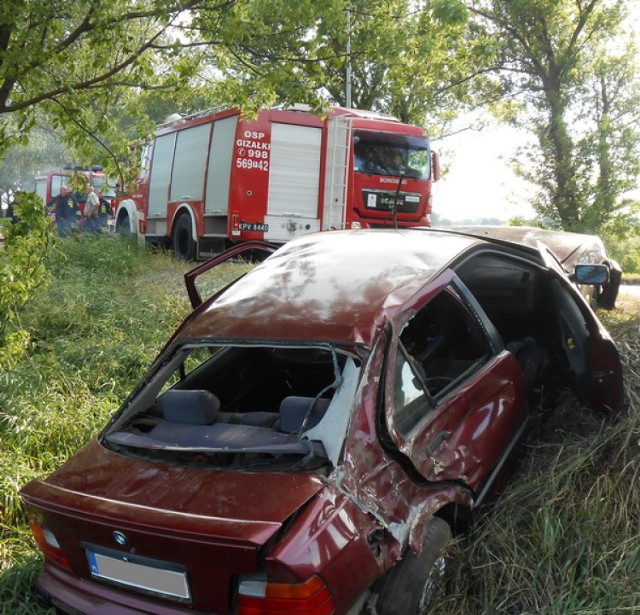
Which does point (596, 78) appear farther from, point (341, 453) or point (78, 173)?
point (341, 453)

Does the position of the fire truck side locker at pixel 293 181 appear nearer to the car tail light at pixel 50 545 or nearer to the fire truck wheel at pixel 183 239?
the fire truck wheel at pixel 183 239

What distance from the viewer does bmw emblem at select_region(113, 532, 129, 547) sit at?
221 centimetres

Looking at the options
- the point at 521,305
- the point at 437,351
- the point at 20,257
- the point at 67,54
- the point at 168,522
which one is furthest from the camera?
the point at 67,54

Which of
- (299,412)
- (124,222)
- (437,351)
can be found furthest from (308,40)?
(124,222)

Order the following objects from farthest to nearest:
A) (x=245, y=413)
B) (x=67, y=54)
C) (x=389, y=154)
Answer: (x=389, y=154)
(x=67, y=54)
(x=245, y=413)

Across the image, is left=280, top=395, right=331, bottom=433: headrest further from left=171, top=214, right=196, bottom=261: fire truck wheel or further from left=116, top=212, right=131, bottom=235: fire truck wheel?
left=116, top=212, right=131, bottom=235: fire truck wheel

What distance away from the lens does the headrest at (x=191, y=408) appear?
2879 mm

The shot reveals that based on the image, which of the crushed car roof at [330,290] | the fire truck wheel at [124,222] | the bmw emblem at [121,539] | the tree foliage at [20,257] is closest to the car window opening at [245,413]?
the crushed car roof at [330,290]

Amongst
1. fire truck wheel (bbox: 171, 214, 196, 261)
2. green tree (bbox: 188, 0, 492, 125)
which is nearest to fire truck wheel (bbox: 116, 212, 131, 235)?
fire truck wheel (bbox: 171, 214, 196, 261)

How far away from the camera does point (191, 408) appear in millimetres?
2889

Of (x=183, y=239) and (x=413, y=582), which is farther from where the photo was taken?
(x=183, y=239)

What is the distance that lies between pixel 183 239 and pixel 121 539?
11518mm

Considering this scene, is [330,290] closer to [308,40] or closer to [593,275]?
[593,275]

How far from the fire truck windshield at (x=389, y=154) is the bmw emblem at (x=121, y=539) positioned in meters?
10.7
